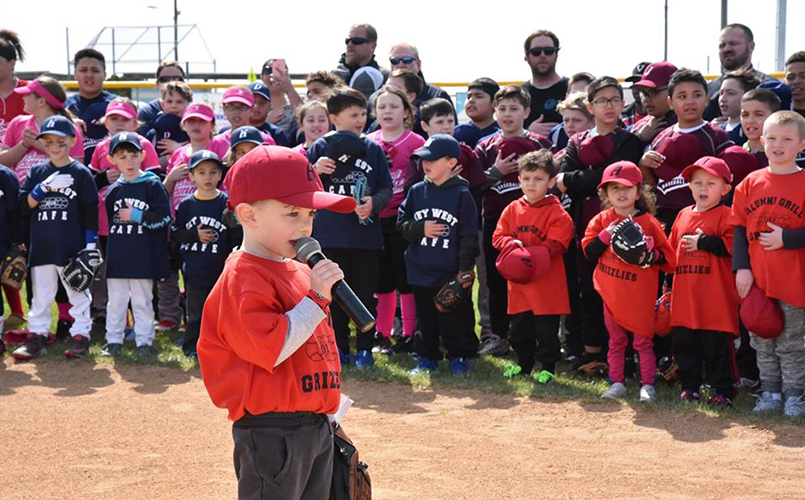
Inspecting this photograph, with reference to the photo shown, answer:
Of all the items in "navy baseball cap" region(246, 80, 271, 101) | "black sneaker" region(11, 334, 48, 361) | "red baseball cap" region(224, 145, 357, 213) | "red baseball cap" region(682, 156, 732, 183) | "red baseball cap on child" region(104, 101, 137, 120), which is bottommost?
"black sneaker" region(11, 334, 48, 361)

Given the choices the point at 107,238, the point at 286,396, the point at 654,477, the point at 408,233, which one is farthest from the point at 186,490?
the point at 107,238

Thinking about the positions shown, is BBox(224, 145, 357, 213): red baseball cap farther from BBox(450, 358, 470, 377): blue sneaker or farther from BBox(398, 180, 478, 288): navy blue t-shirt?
BBox(450, 358, 470, 377): blue sneaker

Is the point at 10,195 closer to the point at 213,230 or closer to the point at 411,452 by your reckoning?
the point at 213,230

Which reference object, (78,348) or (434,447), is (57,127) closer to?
(78,348)

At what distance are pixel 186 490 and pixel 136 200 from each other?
158 inches

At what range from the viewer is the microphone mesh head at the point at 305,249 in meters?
3.32

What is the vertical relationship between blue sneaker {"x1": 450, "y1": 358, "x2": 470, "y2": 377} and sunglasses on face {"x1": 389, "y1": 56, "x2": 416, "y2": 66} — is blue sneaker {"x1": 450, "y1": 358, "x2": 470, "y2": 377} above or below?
below

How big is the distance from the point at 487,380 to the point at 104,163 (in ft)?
15.3

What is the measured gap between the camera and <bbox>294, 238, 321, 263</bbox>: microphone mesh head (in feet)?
10.9

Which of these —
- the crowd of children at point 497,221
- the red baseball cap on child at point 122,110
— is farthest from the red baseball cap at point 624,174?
the red baseball cap on child at point 122,110

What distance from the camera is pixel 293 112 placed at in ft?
34.1

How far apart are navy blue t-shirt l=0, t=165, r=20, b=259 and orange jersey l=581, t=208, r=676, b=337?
563cm

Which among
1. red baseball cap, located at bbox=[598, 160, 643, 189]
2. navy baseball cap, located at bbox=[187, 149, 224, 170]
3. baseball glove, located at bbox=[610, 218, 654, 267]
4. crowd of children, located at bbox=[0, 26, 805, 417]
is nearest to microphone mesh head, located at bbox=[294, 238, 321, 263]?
baseball glove, located at bbox=[610, 218, 654, 267]

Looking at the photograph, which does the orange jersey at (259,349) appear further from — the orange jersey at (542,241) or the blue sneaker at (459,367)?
the blue sneaker at (459,367)
